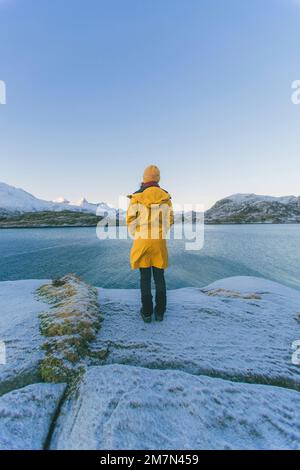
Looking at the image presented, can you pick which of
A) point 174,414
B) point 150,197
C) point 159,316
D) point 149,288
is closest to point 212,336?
point 159,316

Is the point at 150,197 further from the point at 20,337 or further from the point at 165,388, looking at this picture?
the point at 20,337

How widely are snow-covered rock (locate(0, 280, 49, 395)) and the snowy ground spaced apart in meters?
0.02

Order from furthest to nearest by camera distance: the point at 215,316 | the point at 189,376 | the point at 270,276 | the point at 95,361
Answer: the point at 270,276
the point at 215,316
the point at 95,361
the point at 189,376

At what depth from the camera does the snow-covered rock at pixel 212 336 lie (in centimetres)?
293

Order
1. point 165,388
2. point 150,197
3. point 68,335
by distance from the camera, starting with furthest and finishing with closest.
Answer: point 150,197
point 68,335
point 165,388

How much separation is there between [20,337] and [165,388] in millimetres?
2729

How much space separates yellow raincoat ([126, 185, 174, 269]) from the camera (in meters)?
4.04

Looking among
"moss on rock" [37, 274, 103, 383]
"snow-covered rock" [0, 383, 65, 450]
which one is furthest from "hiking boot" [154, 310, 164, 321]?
"snow-covered rock" [0, 383, 65, 450]

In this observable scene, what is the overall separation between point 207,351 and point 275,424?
1.25 m

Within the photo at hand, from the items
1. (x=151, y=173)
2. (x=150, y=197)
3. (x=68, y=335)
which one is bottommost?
(x=68, y=335)

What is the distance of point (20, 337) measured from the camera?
3.51 meters
